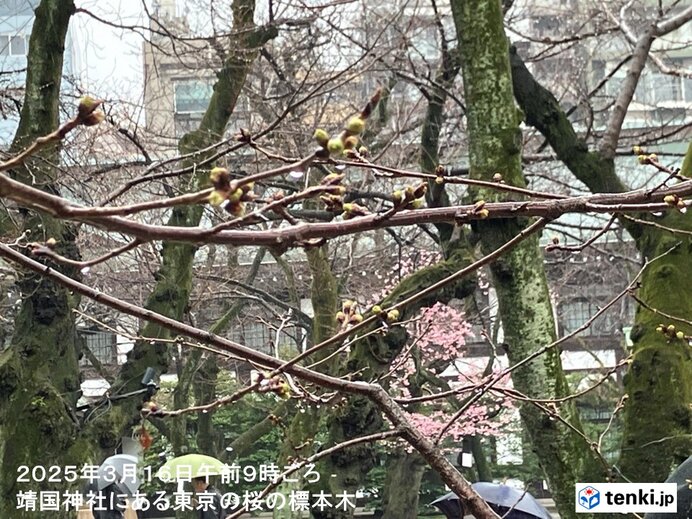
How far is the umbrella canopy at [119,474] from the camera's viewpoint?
224 inches

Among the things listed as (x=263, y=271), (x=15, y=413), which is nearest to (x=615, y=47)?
(x=263, y=271)

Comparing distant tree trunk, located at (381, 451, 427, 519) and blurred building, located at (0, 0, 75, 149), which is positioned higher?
blurred building, located at (0, 0, 75, 149)

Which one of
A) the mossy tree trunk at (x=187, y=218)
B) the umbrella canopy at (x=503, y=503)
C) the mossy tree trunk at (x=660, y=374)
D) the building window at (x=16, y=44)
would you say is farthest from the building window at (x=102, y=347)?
the mossy tree trunk at (x=660, y=374)

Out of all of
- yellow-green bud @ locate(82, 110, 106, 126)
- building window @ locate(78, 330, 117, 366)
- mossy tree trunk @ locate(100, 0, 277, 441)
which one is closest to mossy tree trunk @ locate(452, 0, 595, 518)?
mossy tree trunk @ locate(100, 0, 277, 441)

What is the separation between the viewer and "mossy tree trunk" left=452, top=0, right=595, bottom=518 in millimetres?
3695

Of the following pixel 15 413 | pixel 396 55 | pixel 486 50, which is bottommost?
pixel 15 413

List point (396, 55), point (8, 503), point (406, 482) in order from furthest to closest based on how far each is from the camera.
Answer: point (406, 482) → point (396, 55) → point (8, 503)

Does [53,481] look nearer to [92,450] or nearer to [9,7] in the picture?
[92,450]

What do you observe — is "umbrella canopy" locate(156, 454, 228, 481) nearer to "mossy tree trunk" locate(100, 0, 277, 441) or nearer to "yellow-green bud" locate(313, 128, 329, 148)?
"mossy tree trunk" locate(100, 0, 277, 441)

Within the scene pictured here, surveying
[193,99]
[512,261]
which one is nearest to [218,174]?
[512,261]

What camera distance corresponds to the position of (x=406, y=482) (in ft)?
36.6

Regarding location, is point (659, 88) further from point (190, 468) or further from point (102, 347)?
point (190, 468)

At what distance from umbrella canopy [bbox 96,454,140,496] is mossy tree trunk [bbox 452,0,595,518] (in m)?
2.88

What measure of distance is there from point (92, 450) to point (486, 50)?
123 inches
